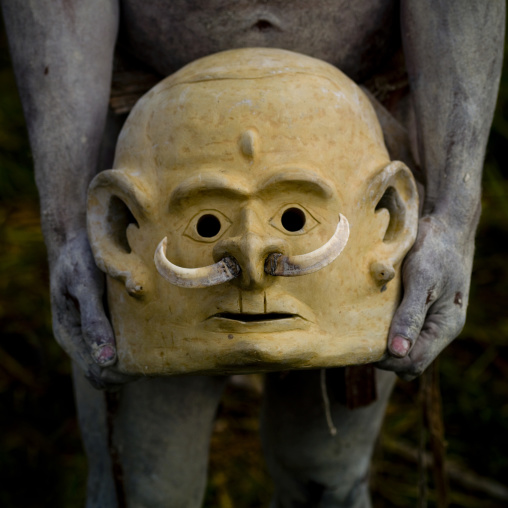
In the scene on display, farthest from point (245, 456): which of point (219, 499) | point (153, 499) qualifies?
point (153, 499)

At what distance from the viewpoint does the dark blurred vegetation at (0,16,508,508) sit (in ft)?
8.24

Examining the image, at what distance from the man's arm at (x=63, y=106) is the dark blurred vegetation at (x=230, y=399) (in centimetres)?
119

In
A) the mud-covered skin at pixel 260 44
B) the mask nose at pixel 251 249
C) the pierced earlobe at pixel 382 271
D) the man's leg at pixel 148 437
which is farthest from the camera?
the man's leg at pixel 148 437

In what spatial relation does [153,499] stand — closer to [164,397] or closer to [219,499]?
[164,397]

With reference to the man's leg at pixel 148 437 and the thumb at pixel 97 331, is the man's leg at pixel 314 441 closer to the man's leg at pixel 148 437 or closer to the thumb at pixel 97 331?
the man's leg at pixel 148 437

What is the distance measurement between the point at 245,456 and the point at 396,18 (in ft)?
4.89

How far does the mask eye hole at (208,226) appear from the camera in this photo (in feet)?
3.97

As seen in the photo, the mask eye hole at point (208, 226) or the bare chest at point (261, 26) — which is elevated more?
the bare chest at point (261, 26)

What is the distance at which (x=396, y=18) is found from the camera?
1.43 m

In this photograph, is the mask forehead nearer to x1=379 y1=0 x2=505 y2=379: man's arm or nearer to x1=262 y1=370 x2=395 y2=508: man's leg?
x1=379 y1=0 x2=505 y2=379: man's arm

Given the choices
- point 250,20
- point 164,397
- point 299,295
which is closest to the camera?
point 299,295

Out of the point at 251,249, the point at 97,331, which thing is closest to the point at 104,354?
the point at 97,331

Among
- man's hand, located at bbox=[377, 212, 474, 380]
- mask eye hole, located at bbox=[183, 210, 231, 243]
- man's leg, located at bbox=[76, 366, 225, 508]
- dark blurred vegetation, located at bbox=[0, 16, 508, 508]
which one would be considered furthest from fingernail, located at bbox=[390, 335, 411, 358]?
dark blurred vegetation, located at bbox=[0, 16, 508, 508]

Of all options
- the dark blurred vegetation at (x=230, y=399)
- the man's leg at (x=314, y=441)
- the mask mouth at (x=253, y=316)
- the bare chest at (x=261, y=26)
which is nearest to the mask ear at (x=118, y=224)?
the mask mouth at (x=253, y=316)
